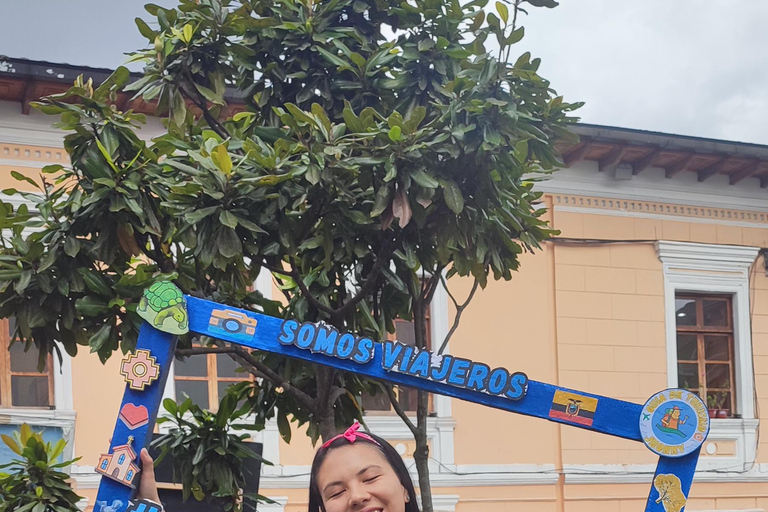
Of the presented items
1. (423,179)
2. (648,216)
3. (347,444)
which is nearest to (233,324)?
(347,444)

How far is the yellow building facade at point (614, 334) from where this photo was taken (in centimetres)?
966

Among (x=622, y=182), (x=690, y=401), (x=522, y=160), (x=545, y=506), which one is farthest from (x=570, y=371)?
(x=690, y=401)

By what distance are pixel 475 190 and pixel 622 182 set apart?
23.1ft

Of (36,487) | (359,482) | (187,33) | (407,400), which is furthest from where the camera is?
(407,400)

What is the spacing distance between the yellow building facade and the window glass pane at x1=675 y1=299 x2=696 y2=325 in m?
0.01

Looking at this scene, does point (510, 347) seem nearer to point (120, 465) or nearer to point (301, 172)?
point (301, 172)

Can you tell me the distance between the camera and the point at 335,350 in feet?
10.5

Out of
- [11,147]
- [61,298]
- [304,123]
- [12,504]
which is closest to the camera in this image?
[304,123]

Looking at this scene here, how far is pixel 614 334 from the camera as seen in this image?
10.3 m

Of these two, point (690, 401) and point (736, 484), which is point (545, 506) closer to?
point (736, 484)

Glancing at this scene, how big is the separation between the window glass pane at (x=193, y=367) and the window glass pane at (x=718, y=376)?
17.0 ft

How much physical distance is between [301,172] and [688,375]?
26.5 feet

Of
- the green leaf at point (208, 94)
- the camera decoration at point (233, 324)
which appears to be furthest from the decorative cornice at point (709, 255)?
the camera decoration at point (233, 324)

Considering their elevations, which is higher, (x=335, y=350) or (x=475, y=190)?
(x=475, y=190)
